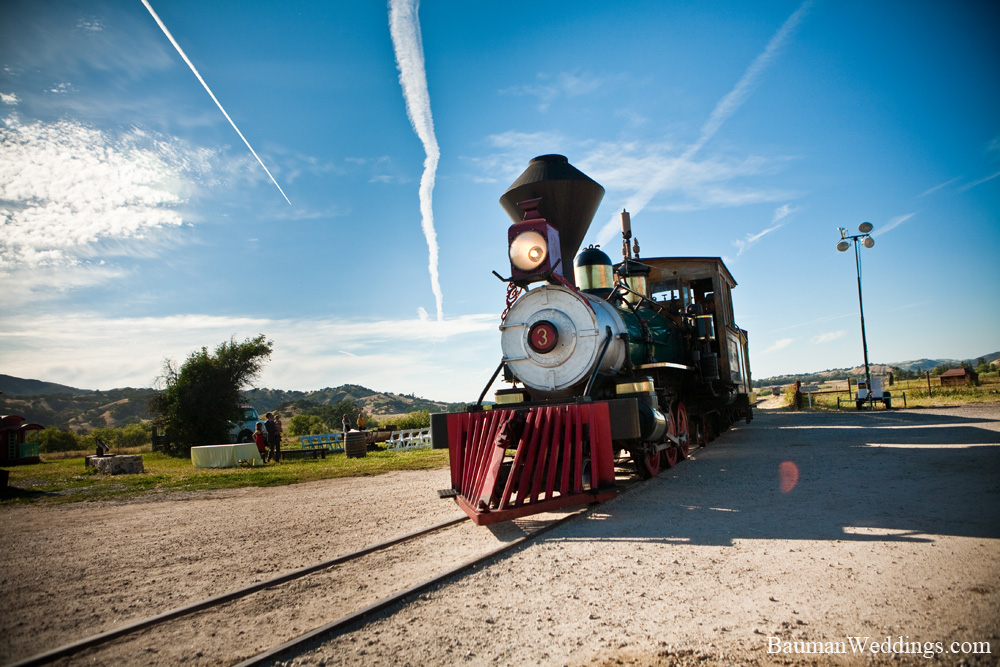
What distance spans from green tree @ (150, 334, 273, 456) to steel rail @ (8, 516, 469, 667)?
2091cm

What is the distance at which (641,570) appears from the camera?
3.40 m

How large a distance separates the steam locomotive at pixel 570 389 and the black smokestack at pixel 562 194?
465 centimetres

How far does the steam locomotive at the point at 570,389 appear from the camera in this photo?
5203 millimetres

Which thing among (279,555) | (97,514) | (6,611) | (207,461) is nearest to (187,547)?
(279,555)

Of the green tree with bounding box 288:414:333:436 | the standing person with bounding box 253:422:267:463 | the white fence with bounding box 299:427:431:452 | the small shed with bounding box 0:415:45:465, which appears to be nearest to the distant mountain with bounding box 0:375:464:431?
the green tree with bounding box 288:414:333:436

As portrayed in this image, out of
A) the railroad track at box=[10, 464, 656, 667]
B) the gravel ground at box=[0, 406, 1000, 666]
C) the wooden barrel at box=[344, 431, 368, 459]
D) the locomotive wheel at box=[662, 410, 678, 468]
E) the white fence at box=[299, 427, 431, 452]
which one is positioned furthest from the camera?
the white fence at box=[299, 427, 431, 452]

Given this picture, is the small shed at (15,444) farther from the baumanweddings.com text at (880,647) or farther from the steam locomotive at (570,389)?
the baumanweddings.com text at (880,647)

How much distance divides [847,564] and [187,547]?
210 inches

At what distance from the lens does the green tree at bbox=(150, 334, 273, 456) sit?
72.2 feet

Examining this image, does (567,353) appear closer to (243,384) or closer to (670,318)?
(670,318)

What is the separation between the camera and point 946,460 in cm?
685

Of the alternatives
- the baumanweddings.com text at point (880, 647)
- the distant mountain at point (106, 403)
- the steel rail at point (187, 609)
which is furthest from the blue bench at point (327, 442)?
the distant mountain at point (106, 403)

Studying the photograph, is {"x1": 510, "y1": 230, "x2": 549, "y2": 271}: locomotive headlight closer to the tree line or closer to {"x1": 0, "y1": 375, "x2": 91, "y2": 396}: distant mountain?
the tree line

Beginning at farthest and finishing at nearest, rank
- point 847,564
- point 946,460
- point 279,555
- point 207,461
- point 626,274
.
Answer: point 207,461
point 626,274
point 946,460
point 279,555
point 847,564
